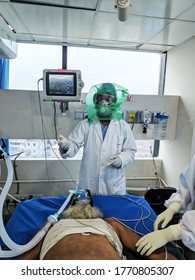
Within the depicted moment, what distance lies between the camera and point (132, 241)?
131 cm

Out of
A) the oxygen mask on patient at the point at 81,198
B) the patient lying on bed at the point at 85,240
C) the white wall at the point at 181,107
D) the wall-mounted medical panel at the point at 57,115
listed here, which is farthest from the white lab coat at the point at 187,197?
the wall-mounted medical panel at the point at 57,115

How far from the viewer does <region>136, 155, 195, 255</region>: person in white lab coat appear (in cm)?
103

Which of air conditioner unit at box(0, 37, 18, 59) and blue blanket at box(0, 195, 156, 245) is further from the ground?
air conditioner unit at box(0, 37, 18, 59)

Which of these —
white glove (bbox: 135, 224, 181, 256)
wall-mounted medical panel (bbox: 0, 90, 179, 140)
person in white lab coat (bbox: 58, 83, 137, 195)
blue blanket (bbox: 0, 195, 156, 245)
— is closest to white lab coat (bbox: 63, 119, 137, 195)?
person in white lab coat (bbox: 58, 83, 137, 195)

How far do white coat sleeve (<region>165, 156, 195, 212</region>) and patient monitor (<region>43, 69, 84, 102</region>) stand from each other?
1238mm

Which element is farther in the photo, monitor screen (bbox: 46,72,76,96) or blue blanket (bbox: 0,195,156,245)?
monitor screen (bbox: 46,72,76,96)

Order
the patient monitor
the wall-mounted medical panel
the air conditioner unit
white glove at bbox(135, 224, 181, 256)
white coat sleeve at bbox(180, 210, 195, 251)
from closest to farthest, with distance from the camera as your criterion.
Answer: white coat sleeve at bbox(180, 210, 195, 251)
white glove at bbox(135, 224, 181, 256)
the air conditioner unit
the patient monitor
the wall-mounted medical panel

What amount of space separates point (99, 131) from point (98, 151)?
20 cm

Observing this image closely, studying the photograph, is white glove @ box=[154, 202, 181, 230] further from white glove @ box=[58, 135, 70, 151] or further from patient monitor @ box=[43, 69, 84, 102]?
patient monitor @ box=[43, 69, 84, 102]

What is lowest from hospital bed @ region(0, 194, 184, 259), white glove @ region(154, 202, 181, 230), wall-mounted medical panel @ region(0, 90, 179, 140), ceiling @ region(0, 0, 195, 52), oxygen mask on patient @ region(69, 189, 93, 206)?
hospital bed @ region(0, 194, 184, 259)

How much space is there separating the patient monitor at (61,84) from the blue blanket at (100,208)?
3.19ft

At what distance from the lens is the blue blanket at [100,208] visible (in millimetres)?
1432

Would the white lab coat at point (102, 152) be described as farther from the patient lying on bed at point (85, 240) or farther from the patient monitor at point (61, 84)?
the patient lying on bed at point (85, 240)

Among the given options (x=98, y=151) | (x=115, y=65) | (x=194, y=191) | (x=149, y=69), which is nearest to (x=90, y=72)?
(x=115, y=65)
